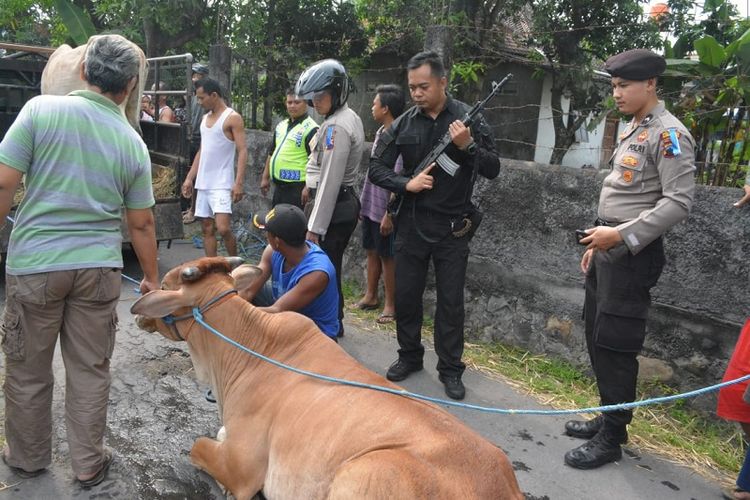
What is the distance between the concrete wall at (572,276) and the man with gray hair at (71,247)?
2.89 m

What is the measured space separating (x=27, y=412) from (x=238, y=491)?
1125 millimetres

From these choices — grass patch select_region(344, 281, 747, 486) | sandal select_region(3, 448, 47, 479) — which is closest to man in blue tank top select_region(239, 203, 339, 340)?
sandal select_region(3, 448, 47, 479)

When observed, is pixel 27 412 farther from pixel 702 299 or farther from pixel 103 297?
pixel 702 299

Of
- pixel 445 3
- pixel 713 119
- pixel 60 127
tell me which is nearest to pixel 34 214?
pixel 60 127

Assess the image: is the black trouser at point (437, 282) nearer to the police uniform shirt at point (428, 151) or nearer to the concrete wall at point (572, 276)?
the police uniform shirt at point (428, 151)

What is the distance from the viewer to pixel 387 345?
513 cm

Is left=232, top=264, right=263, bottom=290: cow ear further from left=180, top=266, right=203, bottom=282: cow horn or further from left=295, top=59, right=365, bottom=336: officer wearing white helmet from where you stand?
left=295, top=59, right=365, bottom=336: officer wearing white helmet

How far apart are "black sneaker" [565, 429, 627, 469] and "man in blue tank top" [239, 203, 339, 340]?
59.9 inches

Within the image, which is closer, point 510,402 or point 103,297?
point 103,297

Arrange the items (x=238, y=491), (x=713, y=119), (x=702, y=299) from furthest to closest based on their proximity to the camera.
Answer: (x=713, y=119), (x=702, y=299), (x=238, y=491)

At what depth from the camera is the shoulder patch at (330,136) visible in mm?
4566

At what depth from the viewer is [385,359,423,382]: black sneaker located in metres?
4.43

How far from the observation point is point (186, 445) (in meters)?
3.45

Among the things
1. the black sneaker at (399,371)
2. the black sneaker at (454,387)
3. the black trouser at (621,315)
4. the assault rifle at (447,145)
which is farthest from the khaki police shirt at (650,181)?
the black sneaker at (399,371)
